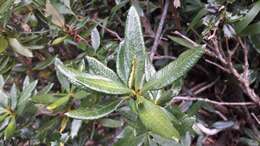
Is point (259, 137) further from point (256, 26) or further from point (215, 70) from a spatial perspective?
point (256, 26)

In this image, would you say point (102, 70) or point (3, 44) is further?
point (3, 44)

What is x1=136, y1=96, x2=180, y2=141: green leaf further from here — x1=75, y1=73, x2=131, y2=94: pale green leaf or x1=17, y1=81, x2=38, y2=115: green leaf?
x1=17, y1=81, x2=38, y2=115: green leaf

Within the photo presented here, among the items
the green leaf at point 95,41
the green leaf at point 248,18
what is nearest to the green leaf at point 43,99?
the green leaf at point 95,41

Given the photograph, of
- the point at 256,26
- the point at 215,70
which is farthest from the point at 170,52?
the point at 256,26

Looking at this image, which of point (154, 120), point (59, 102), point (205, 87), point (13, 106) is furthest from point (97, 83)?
point (205, 87)

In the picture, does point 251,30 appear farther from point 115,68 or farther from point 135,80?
point 135,80

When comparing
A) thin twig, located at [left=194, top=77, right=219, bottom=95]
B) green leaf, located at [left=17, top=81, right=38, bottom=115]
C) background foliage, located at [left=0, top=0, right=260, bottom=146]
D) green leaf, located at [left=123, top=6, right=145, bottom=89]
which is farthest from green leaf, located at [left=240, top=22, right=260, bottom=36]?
green leaf, located at [left=17, top=81, right=38, bottom=115]
